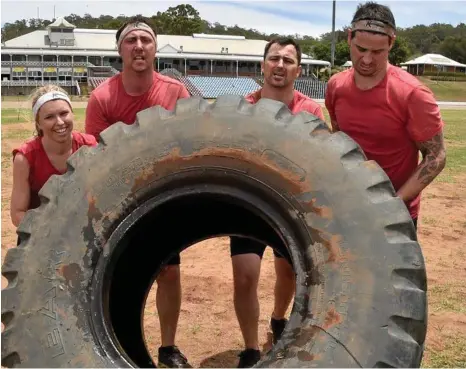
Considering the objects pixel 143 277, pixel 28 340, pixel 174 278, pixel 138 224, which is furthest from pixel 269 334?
pixel 28 340

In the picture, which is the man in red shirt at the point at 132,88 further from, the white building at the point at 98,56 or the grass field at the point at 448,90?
the grass field at the point at 448,90

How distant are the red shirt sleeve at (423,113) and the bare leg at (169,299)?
1.74 metres

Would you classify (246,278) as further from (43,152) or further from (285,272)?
(43,152)

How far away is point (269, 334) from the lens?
4395 millimetres

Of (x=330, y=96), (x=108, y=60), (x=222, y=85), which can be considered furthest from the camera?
(x=108, y=60)

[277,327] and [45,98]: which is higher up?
[45,98]

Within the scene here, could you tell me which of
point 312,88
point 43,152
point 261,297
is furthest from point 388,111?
point 312,88

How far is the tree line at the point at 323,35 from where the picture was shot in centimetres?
7450

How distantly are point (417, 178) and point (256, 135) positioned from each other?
1149 millimetres

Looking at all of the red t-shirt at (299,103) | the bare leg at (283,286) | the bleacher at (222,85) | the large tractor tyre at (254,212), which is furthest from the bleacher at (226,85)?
the large tractor tyre at (254,212)

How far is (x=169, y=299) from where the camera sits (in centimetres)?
408

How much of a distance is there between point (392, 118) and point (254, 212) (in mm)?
1099

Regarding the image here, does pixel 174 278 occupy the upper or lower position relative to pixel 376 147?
lower

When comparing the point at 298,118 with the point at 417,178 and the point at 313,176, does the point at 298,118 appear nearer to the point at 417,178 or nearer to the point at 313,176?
the point at 313,176
